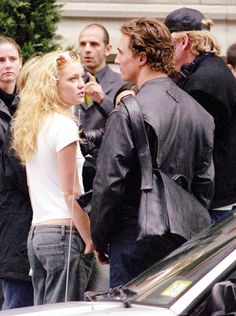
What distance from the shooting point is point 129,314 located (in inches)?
180

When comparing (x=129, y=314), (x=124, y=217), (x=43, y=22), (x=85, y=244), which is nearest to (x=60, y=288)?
(x=85, y=244)

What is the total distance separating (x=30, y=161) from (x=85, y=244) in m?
0.60

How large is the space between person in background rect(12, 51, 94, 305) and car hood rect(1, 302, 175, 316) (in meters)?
1.31

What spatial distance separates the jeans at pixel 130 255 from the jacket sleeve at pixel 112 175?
3.2 inches

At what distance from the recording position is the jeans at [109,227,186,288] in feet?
19.3

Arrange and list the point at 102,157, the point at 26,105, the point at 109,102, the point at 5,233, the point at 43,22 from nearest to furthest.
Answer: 1. the point at 102,157
2. the point at 26,105
3. the point at 5,233
4. the point at 109,102
5. the point at 43,22

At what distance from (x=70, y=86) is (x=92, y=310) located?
2254mm

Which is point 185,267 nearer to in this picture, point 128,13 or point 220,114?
point 220,114

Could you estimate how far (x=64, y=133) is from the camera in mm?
6531

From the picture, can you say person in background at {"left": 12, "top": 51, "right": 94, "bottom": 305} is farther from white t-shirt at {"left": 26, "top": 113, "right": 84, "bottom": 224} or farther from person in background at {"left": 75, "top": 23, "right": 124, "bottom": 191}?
person in background at {"left": 75, "top": 23, "right": 124, "bottom": 191}

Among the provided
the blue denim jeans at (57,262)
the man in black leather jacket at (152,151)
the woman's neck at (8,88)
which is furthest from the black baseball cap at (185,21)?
the blue denim jeans at (57,262)

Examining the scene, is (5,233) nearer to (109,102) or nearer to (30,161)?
(30,161)

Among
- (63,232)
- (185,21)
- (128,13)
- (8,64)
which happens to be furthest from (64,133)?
(128,13)

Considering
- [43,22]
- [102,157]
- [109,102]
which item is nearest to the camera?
[102,157]
